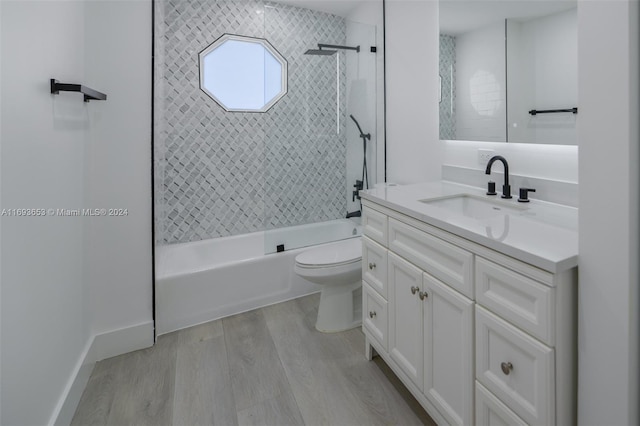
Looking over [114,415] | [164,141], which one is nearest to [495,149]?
[114,415]

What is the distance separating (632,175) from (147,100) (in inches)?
82.9

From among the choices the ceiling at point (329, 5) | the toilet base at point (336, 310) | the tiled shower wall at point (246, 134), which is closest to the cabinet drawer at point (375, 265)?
the toilet base at point (336, 310)

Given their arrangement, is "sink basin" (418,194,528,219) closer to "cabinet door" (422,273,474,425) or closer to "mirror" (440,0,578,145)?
"mirror" (440,0,578,145)

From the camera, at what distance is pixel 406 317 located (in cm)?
151

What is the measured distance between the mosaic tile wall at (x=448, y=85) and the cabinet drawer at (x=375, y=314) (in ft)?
3.60

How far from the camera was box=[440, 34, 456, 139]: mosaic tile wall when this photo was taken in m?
2.15

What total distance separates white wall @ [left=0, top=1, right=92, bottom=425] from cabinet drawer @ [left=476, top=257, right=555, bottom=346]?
4.69ft

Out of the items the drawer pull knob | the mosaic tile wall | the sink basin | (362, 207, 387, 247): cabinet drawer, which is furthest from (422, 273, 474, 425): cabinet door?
the mosaic tile wall

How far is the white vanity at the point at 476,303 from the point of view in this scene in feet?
2.96

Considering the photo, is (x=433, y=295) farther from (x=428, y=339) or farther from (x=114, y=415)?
(x=114, y=415)

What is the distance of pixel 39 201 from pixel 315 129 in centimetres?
200

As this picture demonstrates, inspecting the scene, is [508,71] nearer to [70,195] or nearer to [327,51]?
[327,51]

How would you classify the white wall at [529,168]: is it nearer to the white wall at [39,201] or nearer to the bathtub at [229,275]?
the bathtub at [229,275]

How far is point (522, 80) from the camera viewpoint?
1685 millimetres
